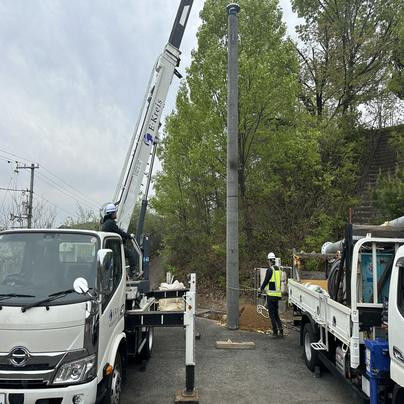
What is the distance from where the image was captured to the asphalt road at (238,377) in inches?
247

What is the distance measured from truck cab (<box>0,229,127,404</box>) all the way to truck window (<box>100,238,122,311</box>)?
13mm

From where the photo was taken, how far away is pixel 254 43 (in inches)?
640

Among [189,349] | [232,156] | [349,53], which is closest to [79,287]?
[189,349]

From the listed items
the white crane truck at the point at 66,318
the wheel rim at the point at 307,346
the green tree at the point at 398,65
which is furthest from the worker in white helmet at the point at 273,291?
the green tree at the point at 398,65

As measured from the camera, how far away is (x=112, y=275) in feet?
17.9

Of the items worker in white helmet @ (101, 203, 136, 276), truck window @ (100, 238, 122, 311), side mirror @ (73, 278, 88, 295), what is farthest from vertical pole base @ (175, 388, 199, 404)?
side mirror @ (73, 278, 88, 295)

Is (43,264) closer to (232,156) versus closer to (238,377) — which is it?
(238,377)

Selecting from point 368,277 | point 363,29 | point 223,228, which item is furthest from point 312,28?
point 368,277

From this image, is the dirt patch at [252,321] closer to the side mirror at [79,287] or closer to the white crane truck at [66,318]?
the white crane truck at [66,318]

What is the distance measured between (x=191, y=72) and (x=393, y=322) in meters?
14.1

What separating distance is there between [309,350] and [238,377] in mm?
1453

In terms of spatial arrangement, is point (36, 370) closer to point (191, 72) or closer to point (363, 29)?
point (191, 72)

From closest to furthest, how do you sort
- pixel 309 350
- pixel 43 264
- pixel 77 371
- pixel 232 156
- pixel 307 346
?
pixel 77 371 < pixel 43 264 < pixel 309 350 < pixel 307 346 < pixel 232 156

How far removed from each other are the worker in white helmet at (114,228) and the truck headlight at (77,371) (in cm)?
269
